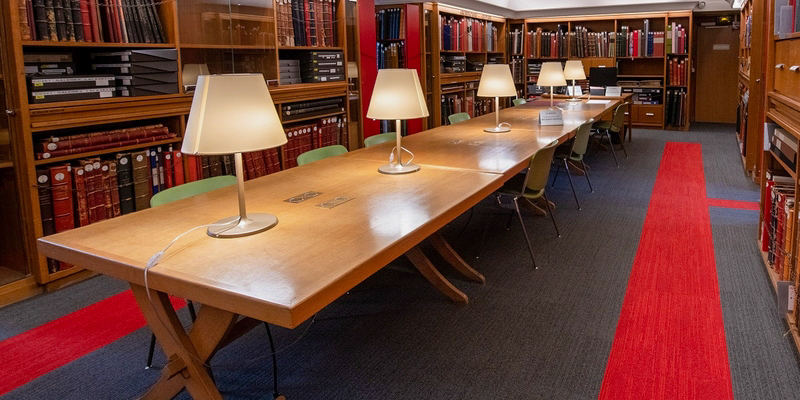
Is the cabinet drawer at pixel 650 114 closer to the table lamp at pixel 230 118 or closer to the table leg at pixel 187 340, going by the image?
the table lamp at pixel 230 118

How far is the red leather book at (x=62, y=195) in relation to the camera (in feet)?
11.6

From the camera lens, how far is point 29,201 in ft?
11.2

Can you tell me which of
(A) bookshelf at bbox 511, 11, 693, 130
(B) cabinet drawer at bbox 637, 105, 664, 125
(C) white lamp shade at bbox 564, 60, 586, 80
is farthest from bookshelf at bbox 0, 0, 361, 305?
(B) cabinet drawer at bbox 637, 105, 664, 125

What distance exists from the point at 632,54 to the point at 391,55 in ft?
16.3

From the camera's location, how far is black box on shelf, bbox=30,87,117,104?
3.34 meters

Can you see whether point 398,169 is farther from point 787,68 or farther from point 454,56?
point 454,56

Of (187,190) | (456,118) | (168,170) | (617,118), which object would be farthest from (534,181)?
(617,118)

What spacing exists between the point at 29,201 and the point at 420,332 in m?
2.37

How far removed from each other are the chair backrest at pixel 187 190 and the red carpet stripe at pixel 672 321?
6.57ft

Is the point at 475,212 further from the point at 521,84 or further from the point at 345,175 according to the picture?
the point at 521,84

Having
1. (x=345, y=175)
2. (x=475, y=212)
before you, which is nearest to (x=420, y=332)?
(x=345, y=175)

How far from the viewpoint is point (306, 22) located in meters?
5.49

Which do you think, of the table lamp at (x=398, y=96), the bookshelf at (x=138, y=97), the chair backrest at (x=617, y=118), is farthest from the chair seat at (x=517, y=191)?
the chair backrest at (x=617, y=118)

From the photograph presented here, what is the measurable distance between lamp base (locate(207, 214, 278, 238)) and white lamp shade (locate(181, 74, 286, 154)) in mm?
339
